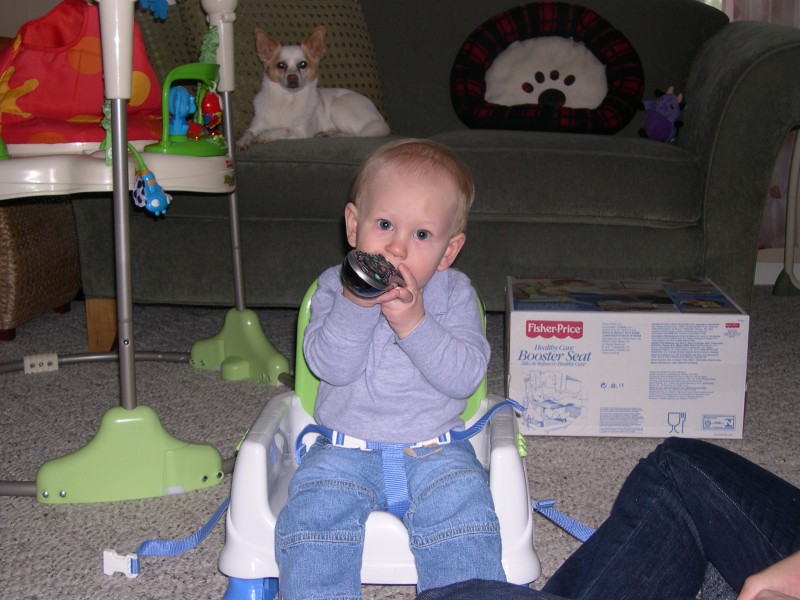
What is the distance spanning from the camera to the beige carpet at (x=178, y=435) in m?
1.03

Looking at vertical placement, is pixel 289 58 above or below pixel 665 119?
above

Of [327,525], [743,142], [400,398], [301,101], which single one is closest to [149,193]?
[400,398]

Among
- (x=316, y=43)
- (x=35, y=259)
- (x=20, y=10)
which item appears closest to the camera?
(x=35, y=259)

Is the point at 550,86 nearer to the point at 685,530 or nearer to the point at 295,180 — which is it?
the point at 295,180

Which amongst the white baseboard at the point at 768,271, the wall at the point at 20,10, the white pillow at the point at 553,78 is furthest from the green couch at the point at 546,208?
the wall at the point at 20,10

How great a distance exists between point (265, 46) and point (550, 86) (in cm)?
73

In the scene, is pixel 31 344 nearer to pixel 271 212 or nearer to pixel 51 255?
pixel 51 255

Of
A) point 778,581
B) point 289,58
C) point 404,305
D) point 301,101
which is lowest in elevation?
point 778,581

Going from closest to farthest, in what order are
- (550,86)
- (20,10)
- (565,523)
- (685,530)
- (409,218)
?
(685,530) < (409,218) < (565,523) < (550,86) < (20,10)

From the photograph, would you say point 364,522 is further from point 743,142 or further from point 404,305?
point 743,142

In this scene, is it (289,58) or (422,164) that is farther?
(289,58)

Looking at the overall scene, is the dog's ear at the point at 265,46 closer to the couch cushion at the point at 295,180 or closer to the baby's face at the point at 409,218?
the couch cushion at the point at 295,180

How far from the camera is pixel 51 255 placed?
2.13m

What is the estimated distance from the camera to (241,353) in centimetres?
173
